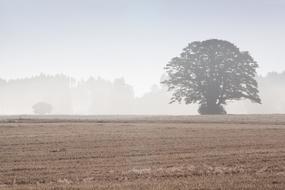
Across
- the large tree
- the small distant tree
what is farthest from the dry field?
the small distant tree

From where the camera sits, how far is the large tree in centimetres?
8219

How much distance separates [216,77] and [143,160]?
57.9 metres

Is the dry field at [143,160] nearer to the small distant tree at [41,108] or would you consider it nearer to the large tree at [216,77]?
the large tree at [216,77]

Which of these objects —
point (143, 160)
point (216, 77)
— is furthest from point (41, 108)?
point (143, 160)

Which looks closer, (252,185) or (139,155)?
(252,185)

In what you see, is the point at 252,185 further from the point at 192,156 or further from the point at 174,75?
the point at 174,75

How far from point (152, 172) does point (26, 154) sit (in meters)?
9.47

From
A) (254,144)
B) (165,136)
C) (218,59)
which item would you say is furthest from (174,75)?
(254,144)

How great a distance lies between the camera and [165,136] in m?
38.1

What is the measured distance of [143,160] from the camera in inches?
1041

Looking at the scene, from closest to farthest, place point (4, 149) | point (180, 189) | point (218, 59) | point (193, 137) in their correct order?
1. point (180, 189)
2. point (4, 149)
3. point (193, 137)
4. point (218, 59)

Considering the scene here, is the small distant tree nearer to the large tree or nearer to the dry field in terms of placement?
the large tree

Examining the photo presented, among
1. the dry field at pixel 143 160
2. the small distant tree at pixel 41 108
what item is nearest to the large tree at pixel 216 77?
the dry field at pixel 143 160

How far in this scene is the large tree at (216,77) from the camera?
82188 mm
